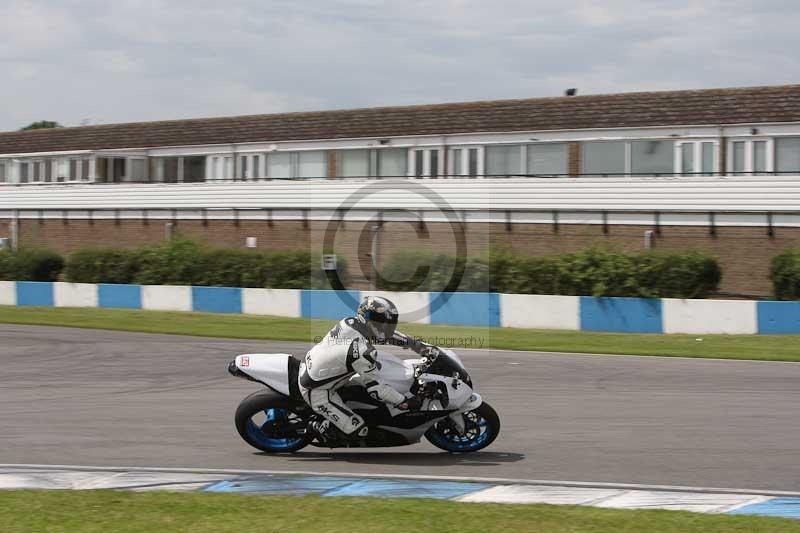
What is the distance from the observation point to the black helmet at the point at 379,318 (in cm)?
892

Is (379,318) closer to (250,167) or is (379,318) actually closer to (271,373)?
(271,373)

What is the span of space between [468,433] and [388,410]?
2.71 feet

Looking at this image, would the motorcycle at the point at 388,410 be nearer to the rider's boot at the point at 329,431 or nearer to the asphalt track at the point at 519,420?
the rider's boot at the point at 329,431

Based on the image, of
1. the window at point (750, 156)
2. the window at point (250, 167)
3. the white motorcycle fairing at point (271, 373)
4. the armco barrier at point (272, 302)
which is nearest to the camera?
the white motorcycle fairing at point (271, 373)

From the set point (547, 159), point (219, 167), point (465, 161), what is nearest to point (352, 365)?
point (547, 159)

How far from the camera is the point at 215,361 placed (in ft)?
57.5

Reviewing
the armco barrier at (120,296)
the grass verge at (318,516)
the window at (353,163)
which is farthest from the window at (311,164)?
the grass verge at (318,516)

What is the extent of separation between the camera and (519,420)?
36.8ft

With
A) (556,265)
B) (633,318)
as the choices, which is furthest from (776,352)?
(556,265)

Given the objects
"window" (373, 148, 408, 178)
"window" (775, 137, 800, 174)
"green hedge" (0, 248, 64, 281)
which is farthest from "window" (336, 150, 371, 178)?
"window" (775, 137, 800, 174)

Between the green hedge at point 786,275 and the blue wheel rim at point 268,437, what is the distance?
17.9 meters

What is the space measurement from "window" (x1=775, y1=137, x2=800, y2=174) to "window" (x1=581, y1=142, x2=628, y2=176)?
492 centimetres

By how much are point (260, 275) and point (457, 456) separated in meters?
22.2

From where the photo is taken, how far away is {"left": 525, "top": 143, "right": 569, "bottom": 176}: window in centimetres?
3619
